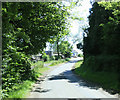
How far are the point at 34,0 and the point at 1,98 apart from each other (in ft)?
17.4

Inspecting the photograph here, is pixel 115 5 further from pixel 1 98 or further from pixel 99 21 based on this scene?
pixel 1 98

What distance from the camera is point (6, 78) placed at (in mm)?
6422

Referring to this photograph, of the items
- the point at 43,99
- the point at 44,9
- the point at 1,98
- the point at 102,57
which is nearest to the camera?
the point at 102,57

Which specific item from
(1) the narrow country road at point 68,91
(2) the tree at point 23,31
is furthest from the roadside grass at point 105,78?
(2) the tree at point 23,31

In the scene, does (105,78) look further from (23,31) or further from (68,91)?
(23,31)

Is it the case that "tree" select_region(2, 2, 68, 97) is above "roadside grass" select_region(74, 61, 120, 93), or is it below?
above

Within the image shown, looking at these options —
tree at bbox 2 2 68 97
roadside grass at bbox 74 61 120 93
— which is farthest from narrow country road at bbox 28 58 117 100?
tree at bbox 2 2 68 97

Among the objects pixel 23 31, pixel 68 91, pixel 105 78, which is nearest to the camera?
pixel 105 78

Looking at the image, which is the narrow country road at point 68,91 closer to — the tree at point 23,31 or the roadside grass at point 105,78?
the roadside grass at point 105,78

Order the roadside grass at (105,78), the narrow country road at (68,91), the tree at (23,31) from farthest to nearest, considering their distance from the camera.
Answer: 1. the narrow country road at (68,91)
2. the tree at (23,31)
3. the roadside grass at (105,78)

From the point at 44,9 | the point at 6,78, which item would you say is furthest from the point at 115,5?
the point at 6,78

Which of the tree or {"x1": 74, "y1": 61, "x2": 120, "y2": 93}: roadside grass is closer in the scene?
{"x1": 74, "y1": 61, "x2": 120, "y2": 93}: roadside grass

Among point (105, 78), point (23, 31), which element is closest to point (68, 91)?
point (105, 78)

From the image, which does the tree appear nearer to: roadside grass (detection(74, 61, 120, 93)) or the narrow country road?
the narrow country road
